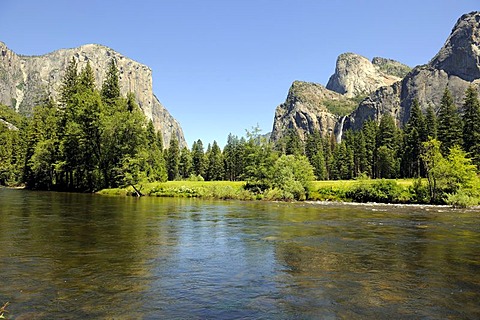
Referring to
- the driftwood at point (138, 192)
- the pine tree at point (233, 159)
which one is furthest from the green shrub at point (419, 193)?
the pine tree at point (233, 159)

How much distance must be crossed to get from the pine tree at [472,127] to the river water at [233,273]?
65.3 metres

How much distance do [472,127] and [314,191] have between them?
4577cm

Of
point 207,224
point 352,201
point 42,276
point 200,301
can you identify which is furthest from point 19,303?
point 352,201

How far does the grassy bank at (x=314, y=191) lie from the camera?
2077 inches

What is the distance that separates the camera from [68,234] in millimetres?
19328

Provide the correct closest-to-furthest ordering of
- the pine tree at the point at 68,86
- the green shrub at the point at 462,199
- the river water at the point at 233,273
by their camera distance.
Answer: the river water at the point at 233,273 < the green shrub at the point at 462,199 < the pine tree at the point at 68,86

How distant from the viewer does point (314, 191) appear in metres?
59.1

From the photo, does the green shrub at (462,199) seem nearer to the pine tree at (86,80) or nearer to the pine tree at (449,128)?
the pine tree at (449,128)

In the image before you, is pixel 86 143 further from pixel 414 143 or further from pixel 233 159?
pixel 414 143

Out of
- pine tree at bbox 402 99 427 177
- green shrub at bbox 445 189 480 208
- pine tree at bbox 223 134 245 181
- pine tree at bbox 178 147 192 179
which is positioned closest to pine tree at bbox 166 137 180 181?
pine tree at bbox 178 147 192 179

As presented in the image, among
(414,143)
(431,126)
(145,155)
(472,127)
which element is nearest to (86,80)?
(145,155)

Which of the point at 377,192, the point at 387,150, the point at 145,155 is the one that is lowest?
the point at 377,192

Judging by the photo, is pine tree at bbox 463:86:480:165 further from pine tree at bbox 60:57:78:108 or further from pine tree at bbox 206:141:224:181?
pine tree at bbox 60:57:78:108

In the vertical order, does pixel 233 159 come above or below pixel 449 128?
below
